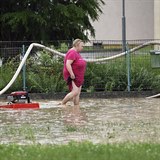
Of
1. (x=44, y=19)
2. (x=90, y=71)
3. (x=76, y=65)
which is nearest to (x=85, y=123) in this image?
(x=76, y=65)

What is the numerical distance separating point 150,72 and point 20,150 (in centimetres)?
1097

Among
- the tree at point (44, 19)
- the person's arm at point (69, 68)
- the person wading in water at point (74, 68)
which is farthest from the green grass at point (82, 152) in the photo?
the tree at point (44, 19)

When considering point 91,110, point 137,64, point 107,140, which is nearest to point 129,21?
point 137,64

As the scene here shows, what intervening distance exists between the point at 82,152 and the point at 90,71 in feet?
35.2

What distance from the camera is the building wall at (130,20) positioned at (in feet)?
252

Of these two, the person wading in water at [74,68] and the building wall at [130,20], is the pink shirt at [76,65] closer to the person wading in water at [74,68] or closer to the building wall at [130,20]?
the person wading in water at [74,68]

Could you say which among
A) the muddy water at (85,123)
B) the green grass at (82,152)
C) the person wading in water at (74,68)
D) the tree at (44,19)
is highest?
the tree at (44,19)

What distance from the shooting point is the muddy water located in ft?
31.1

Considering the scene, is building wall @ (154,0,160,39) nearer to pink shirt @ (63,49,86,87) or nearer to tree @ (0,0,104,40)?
tree @ (0,0,104,40)

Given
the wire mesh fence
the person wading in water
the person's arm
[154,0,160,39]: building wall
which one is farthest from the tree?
[154,0,160,39]: building wall

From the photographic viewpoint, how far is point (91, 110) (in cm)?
1393

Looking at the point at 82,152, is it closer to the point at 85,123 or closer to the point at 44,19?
the point at 85,123

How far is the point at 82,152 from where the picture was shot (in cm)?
749

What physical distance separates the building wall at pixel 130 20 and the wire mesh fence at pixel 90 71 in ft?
192
